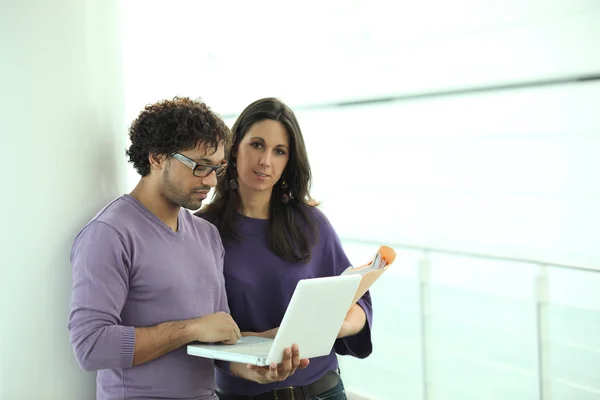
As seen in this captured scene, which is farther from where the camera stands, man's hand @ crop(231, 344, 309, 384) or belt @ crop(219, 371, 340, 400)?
belt @ crop(219, 371, 340, 400)

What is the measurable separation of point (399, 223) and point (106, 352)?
255cm

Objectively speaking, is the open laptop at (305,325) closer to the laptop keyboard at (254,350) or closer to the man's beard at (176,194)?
the laptop keyboard at (254,350)

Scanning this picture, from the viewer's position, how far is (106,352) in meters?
1.31

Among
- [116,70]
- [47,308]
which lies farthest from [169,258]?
[116,70]

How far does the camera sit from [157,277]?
55.5 inches

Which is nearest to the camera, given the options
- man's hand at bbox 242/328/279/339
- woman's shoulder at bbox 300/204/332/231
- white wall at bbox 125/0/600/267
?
man's hand at bbox 242/328/279/339

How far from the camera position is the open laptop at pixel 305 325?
4.35ft

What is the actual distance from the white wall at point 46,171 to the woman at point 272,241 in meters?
0.42

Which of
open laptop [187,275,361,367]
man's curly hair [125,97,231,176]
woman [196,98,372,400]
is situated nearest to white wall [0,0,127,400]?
man's curly hair [125,97,231,176]

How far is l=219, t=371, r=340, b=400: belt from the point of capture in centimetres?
178

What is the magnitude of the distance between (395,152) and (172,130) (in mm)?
2304

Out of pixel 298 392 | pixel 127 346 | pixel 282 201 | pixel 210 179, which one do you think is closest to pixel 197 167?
pixel 210 179

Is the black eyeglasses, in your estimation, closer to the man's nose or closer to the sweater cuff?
the man's nose

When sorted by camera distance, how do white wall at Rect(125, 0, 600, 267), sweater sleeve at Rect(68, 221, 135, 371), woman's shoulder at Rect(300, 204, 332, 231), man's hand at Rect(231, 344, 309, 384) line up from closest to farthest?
1. sweater sleeve at Rect(68, 221, 135, 371)
2. man's hand at Rect(231, 344, 309, 384)
3. woman's shoulder at Rect(300, 204, 332, 231)
4. white wall at Rect(125, 0, 600, 267)
